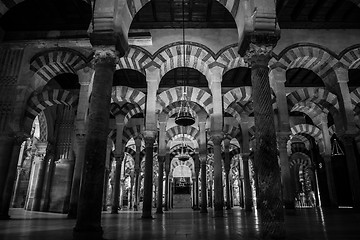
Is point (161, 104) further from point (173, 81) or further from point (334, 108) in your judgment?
point (334, 108)

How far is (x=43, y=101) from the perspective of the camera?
8.18 metres

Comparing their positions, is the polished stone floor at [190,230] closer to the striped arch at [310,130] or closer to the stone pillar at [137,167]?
the striped arch at [310,130]

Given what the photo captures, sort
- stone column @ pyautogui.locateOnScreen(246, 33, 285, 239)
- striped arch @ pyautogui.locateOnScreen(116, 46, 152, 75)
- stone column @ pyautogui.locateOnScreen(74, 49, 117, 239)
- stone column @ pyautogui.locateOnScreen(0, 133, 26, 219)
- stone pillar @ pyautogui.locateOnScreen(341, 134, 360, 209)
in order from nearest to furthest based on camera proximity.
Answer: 1. stone column @ pyautogui.locateOnScreen(246, 33, 285, 239)
2. stone column @ pyautogui.locateOnScreen(74, 49, 117, 239)
3. stone column @ pyautogui.locateOnScreen(0, 133, 26, 219)
4. stone pillar @ pyautogui.locateOnScreen(341, 134, 360, 209)
5. striped arch @ pyautogui.locateOnScreen(116, 46, 152, 75)

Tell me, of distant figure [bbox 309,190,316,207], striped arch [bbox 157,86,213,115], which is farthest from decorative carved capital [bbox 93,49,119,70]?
distant figure [bbox 309,190,316,207]

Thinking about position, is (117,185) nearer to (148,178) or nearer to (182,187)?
(148,178)

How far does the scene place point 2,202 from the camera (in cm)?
636

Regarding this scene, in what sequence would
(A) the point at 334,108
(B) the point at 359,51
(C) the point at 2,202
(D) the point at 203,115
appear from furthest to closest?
1. (D) the point at 203,115
2. (A) the point at 334,108
3. (B) the point at 359,51
4. (C) the point at 2,202

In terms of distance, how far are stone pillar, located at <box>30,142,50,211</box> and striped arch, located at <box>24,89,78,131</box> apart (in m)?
3.09

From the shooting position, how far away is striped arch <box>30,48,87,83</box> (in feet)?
24.0

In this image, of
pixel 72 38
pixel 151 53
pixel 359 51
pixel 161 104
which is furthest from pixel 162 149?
pixel 359 51

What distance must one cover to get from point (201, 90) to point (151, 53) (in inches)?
102

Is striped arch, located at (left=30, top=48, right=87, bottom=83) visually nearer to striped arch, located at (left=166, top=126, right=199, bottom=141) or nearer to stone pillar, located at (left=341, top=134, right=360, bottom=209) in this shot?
striped arch, located at (left=166, top=126, right=199, bottom=141)

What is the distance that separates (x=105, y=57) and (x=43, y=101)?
17.5ft

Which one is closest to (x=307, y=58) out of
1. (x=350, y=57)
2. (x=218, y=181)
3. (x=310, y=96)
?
(x=350, y=57)
